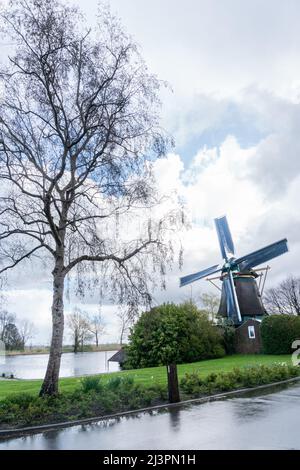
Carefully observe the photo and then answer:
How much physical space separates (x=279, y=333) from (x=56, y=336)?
2300 centimetres

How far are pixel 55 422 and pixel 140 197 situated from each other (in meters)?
6.17

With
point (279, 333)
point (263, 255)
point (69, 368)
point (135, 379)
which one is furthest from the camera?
point (263, 255)

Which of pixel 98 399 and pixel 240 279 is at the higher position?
pixel 240 279

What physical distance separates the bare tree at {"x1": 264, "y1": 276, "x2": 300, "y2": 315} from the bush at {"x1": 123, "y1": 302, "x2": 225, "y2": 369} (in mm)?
37800

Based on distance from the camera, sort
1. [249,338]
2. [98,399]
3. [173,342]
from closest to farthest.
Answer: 1. [98,399]
2. [173,342]
3. [249,338]

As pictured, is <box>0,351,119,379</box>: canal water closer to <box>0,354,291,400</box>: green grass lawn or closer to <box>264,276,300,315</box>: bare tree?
<box>0,354,291,400</box>: green grass lawn

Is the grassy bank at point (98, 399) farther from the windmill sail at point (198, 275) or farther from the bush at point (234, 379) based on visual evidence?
the windmill sail at point (198, 275)

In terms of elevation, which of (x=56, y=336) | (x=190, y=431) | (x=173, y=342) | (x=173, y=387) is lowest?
(x=190, y=431)

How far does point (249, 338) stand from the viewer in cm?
3406

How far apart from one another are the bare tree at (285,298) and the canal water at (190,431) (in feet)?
193

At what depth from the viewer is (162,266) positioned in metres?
11.3

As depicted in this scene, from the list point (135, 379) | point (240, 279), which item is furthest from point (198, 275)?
point (135, 379)

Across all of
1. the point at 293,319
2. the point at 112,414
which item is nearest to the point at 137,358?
the point at 293,319

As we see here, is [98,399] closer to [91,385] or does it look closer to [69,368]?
[91,385]
